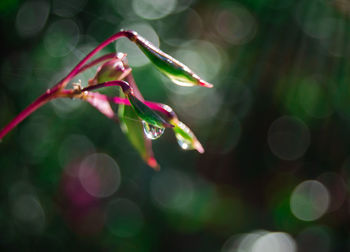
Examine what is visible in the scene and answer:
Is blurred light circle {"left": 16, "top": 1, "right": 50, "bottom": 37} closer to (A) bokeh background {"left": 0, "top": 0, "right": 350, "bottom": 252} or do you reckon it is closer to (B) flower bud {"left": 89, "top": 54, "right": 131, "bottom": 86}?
(A) bokeh background {"left": 0, "top": 0, "right": 350, "bottom": 252}

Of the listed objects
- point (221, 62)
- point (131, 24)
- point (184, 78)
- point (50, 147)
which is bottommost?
point (221, 62)

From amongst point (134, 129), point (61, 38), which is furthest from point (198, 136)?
point (134, 129)

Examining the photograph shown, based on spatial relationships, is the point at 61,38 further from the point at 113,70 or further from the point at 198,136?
the point at 113,70

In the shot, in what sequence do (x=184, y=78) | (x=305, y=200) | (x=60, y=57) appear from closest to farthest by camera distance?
(x=184, y=78)
(x=60, y=57)
(x=305, y=200)

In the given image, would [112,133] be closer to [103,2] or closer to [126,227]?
[126,227]

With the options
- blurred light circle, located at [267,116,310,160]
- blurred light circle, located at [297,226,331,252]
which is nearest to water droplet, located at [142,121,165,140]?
blurred light circle, located at [297,226,331,252]

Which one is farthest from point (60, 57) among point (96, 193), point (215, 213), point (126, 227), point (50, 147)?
point (215, 213)

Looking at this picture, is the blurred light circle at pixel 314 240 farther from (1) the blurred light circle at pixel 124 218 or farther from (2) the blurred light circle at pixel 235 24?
(2) the blurred light circle at pixel 235 24
